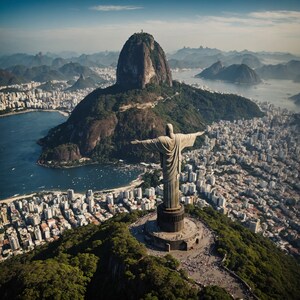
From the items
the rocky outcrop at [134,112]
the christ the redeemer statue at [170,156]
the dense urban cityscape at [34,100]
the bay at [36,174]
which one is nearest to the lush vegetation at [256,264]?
the christ the redeemer statue at [170,156]

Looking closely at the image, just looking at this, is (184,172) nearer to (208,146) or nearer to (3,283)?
(208,146)

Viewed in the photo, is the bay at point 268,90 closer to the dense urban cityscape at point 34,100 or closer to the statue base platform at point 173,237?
the statue base platform at point 173,237

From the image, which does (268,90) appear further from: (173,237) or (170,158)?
(173,237)

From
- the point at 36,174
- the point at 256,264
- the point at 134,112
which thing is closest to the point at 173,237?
the point at 256,264

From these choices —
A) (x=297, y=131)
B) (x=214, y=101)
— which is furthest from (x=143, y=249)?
(x=214, y=101)

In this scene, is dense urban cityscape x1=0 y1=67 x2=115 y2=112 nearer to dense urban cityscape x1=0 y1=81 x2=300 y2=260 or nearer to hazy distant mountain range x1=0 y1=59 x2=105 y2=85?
hazy distant mountain range x1=0 y1=59 x2=105 y2=85
